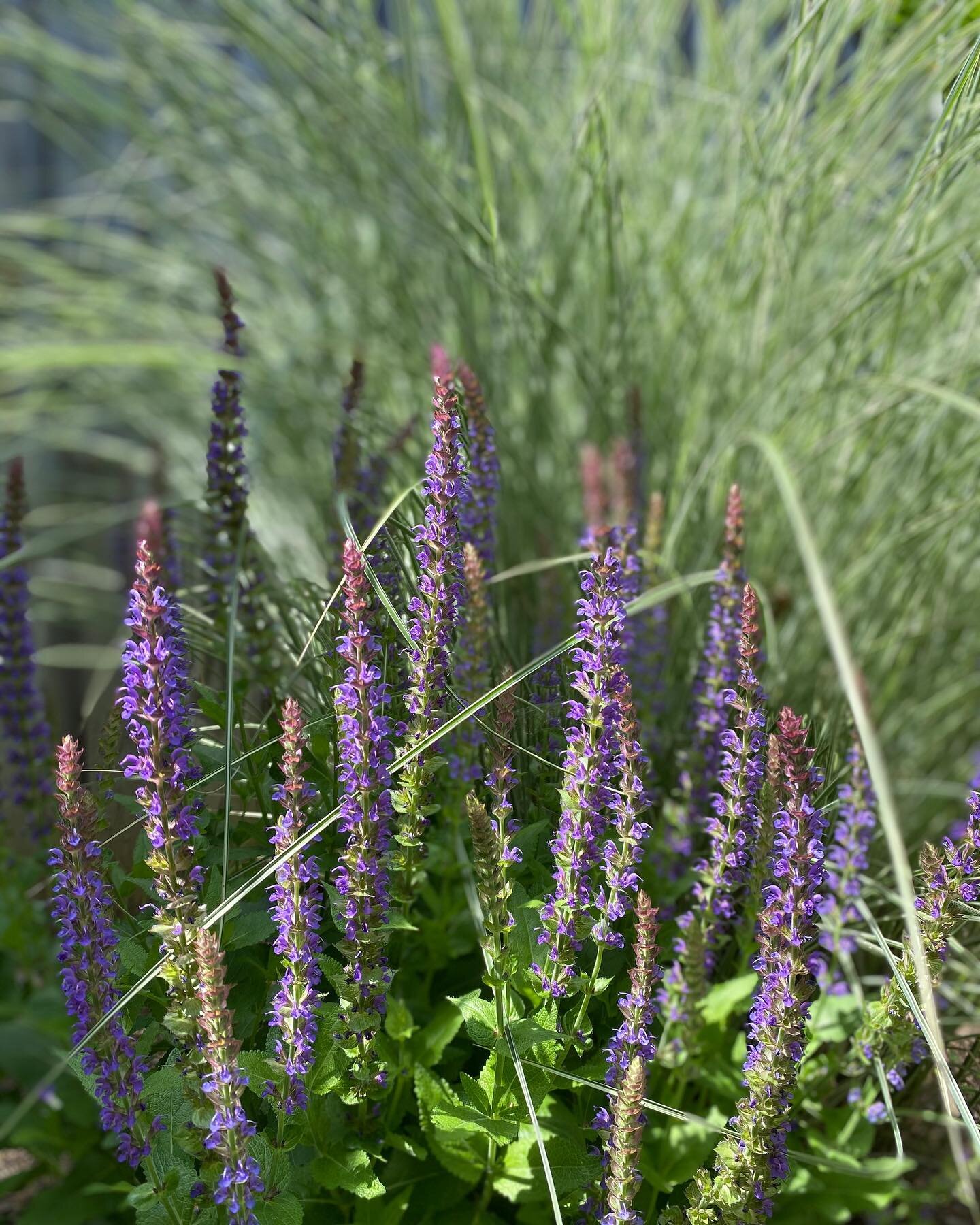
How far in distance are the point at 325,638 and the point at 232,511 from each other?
0.22 meters

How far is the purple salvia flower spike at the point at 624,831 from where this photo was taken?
0.86m

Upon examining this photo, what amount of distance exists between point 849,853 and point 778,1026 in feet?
1.02

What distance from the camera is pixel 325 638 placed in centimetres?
110

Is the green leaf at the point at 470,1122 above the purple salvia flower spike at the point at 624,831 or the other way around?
the other way around

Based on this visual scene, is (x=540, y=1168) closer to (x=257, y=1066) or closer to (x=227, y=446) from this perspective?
(x=257, y=1066)

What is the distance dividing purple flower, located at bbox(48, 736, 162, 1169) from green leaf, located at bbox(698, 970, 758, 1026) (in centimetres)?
54

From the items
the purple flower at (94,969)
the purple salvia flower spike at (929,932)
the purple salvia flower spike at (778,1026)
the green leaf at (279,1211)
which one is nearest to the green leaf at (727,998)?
the purple salvia flower spike at (929,932)

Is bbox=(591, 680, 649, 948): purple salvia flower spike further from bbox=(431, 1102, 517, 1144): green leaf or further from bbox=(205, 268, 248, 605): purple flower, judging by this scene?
bbox=(205, 268, 248, 605): purple flower

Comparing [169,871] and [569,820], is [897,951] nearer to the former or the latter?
[569,820]

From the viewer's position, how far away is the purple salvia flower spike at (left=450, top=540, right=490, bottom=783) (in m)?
1.07

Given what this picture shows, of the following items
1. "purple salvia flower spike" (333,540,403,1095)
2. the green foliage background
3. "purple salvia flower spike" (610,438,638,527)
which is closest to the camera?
"purple salvia flower spike" (333,540,403,1095)

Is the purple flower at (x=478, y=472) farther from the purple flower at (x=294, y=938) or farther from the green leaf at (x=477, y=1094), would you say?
the green leaf at (x=477, y=1094)

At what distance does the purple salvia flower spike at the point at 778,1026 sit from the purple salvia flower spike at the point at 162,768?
1.38 feet

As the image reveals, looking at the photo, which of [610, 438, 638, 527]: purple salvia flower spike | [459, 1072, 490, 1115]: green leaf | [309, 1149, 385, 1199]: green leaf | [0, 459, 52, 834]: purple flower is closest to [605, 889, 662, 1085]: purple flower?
[459, 1072, 490, 1115]: green leaf
